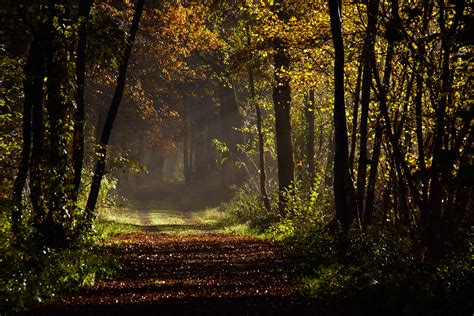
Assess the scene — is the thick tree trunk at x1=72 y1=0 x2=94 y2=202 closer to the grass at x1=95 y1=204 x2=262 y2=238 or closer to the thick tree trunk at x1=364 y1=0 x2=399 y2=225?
the grass at x1=95 y1=204 x2=262 y2=238

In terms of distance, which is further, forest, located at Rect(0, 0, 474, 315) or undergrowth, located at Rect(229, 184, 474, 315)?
forest, located at Rect(0, 0, 474, 315)

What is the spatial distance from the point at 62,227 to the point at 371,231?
24.4 feet

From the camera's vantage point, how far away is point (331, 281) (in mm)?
9492

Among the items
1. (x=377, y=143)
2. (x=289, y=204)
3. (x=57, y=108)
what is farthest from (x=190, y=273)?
(x=289, y=204)

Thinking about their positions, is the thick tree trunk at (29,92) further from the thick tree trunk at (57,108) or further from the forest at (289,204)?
the thick tree trunk at (57,108)

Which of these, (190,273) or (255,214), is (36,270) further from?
(255,214)

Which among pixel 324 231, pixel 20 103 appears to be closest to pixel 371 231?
pixel 324 231

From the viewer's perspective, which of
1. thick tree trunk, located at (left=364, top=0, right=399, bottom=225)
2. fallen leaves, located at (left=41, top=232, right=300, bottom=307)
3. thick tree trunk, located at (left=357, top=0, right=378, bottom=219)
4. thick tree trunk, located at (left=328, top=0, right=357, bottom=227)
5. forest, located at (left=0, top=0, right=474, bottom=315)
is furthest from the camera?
thick tree trunk, located at (left=364, top=0, right=399, bottom=225)

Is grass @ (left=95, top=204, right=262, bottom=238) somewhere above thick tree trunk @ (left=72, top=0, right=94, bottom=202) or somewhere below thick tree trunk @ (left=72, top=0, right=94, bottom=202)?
below

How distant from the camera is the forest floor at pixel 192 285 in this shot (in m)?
7.82

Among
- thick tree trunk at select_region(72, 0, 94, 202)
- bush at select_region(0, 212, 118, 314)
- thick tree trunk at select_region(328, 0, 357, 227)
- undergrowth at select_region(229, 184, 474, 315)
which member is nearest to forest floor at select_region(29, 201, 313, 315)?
bush at select_region(0, 212, 118, 314)

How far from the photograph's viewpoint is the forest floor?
782 centimetres

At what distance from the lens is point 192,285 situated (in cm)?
1026

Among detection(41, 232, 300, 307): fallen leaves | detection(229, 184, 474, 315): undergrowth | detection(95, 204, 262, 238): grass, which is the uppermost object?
detection(229, 184, 474, 315): undergrowth
